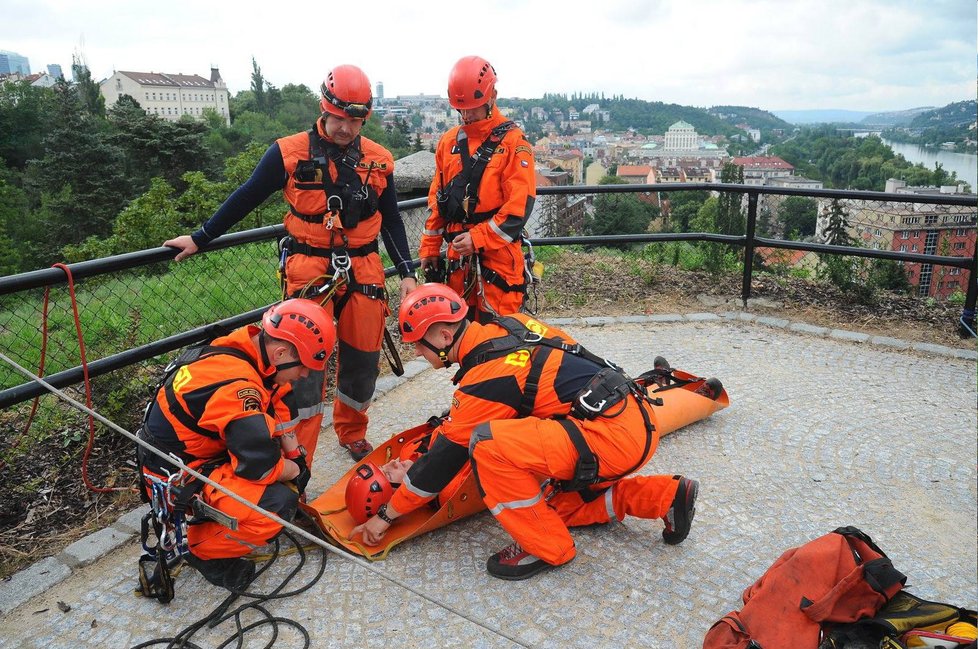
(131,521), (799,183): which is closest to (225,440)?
(131,521)

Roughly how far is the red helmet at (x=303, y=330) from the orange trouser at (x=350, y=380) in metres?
0.73

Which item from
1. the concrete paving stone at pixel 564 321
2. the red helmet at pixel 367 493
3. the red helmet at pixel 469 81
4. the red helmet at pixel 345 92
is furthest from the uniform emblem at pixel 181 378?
the concrete paving stone at pixel 564 321

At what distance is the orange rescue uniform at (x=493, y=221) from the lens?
4.40 metres

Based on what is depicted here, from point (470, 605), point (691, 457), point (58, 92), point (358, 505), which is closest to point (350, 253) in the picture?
point (358, 505)

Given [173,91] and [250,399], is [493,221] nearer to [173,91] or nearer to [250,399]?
[250,399]

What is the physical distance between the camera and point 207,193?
17.9 metres

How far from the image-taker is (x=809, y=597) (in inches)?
111

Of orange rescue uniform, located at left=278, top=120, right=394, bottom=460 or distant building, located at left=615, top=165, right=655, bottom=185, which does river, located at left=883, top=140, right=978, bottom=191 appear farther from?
distant building, located at left=615, top=165, right=655, bottom=185

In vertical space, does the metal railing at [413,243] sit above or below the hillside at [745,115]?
below

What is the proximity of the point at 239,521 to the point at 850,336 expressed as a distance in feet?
18.3

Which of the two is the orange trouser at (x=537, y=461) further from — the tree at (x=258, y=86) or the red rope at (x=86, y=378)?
the tree at (x=258, y=86)

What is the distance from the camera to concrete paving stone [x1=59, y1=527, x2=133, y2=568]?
3.51 meters

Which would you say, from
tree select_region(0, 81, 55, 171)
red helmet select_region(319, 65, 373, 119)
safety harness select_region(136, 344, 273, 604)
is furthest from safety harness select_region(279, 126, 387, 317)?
tree select_region(0, 81, 55, 171)

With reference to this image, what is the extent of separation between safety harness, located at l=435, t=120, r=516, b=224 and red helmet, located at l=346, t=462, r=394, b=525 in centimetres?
180
